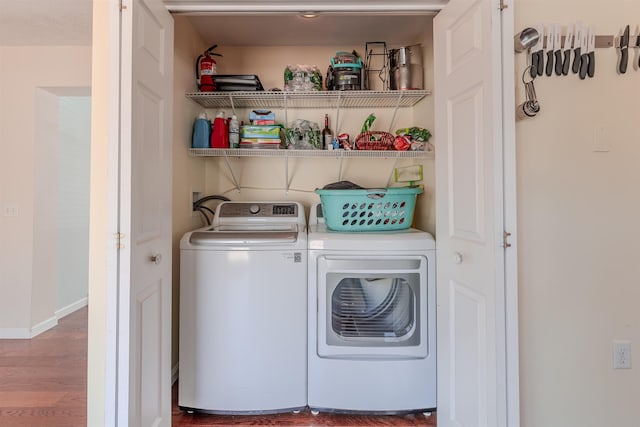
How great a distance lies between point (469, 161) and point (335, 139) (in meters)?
0.97

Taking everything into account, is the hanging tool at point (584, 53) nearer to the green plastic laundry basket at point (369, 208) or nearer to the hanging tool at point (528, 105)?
the hanging tool at point (528, 105)

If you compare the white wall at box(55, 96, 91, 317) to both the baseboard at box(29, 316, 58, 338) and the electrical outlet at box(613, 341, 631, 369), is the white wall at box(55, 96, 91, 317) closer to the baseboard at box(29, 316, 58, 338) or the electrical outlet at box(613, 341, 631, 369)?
the baseboard at box(29, 316, 58, 338)

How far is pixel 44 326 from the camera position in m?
2.77

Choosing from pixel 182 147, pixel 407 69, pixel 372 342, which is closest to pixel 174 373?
pixel 372 342

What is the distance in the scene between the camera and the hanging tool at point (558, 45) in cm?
123

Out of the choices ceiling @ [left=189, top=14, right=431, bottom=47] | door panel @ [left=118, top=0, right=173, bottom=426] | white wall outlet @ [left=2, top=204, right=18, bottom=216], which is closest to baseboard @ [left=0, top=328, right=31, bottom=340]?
white wall outlet @ [left=2, top=204, right=18, bottom=216]

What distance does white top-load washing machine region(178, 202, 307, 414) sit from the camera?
159 cm

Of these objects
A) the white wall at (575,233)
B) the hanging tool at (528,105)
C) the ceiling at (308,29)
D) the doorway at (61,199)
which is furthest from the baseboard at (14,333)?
the hanging tool at (528,105)

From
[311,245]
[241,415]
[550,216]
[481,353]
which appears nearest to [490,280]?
[481,353]

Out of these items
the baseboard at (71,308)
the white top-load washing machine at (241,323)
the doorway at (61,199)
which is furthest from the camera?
the baseboard at (71,308)

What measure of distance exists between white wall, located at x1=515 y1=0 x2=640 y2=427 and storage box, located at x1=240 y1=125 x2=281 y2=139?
1325mm

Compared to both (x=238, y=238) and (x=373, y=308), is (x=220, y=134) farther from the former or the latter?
(x=373, y=308)

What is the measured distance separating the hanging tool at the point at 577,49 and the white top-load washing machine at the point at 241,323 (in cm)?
142

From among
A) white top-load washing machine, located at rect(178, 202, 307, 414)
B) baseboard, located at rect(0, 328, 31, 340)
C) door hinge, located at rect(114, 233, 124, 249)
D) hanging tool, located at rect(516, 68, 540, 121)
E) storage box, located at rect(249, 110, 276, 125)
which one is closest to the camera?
door hinge, located at rect(114, 233, 124, 249)
